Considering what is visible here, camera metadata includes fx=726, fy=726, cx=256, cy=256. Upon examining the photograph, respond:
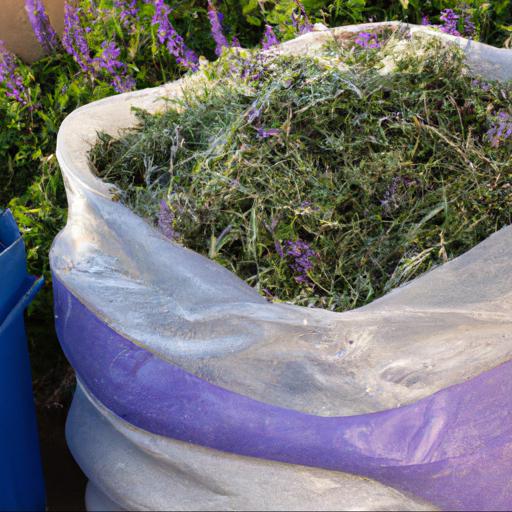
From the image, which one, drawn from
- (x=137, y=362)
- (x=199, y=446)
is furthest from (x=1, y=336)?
(x=199, y=446)

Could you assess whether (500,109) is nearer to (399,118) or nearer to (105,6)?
(399,118)

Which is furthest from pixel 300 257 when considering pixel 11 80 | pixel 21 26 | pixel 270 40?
pixel 21 26

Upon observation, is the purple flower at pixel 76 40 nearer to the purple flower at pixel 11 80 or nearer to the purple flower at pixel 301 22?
the purple flower at pixel 11 80

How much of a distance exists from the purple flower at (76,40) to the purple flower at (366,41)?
83 centimetres

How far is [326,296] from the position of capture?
1.31 metres

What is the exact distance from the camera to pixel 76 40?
214 centimetres

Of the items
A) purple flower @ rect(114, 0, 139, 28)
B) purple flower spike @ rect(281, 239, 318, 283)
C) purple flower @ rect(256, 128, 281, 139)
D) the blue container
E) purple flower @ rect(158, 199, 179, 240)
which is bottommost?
the blue container

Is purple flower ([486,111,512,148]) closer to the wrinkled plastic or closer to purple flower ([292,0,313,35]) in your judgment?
the wrinkled plastic

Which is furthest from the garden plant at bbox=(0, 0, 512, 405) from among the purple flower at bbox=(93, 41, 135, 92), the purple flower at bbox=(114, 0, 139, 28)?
the purple flower at bbox=(114, 0, 139, 28)

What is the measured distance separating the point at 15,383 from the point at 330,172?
77 centimetres

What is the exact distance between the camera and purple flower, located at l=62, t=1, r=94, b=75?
212cm

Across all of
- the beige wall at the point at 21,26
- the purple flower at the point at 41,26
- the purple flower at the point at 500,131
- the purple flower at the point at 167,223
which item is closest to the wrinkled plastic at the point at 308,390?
the purple flower at the point at 167,223

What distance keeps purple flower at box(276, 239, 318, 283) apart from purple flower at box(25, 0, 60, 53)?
53.8 inches

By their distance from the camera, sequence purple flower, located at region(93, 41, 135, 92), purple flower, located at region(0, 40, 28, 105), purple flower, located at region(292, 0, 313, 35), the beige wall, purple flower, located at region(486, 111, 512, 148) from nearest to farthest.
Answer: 1. purple flower, located at region(486, 111, 512, 148)
2. purple flower, located at region(292, 0, 313, 35)
3. purple flower, located at region(93, 41, 135, 92)
4. purple flower, located at region(0, 40, 28, 105)
5. the beige wall
